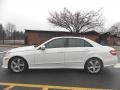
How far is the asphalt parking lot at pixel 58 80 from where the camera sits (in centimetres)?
766

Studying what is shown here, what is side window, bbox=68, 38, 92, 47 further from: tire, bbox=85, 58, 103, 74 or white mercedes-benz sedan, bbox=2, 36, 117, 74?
tire, bbox=85, 58, 103, 74

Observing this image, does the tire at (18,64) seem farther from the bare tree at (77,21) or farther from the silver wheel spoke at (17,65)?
the bare tree at (77,21)

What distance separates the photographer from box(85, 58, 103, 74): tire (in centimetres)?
976

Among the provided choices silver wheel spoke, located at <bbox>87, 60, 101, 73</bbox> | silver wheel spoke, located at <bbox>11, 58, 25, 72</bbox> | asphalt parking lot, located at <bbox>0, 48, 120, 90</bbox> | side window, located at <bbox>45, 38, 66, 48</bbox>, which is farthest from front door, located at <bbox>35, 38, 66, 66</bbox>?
silver wheel spoke, located at <bbox>87, 60, 101, 73</bbox>

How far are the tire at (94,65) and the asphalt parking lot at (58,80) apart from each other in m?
0.20

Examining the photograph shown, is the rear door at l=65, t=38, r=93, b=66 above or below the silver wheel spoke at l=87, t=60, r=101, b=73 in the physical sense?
above

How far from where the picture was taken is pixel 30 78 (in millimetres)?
8930

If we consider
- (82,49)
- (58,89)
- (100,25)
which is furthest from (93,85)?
(100,25)

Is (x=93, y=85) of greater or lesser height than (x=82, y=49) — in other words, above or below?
below

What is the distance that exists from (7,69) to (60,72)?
7.30ft

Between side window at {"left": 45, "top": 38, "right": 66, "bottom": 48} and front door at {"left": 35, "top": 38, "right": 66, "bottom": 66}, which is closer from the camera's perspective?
front door at {"left": 35, "top": 38, "right": 66, "bottom": 66}

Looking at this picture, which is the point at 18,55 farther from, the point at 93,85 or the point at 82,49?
the point at 93,85

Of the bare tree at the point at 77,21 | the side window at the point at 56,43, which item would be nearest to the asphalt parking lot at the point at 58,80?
the side window at the point at 56,43

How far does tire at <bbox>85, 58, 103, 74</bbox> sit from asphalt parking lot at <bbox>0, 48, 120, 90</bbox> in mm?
201
